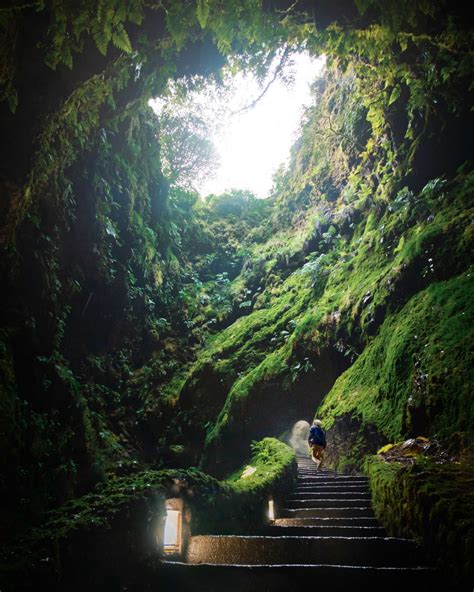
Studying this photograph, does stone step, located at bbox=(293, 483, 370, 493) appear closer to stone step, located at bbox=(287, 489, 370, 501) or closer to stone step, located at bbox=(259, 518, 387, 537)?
stone step, located at bbox=(287, 489, 370, 501)

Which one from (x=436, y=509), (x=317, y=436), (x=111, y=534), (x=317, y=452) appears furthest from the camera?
(x=317, y=452)

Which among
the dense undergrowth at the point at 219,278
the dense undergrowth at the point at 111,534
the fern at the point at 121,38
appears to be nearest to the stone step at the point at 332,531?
the dense undergrowth at the point at 219,278

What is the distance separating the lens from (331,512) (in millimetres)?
5246

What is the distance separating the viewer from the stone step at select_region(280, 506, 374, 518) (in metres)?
5.08

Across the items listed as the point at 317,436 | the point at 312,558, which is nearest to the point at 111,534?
the point at 312,558

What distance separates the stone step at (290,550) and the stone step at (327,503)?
1.73 m

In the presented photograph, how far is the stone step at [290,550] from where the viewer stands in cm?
368

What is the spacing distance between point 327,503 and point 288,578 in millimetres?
2871

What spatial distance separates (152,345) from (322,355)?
6512 millimetres

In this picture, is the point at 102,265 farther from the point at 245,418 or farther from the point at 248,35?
the point at 248,35

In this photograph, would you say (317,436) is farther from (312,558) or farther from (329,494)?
(312,558)

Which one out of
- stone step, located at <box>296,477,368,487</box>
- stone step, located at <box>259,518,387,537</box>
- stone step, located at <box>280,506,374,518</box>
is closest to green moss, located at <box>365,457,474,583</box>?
stone step, located at <box>259,518,387,537</box>

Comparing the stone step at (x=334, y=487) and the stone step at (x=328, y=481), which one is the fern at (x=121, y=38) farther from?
the stone step at (x=328, y=481)

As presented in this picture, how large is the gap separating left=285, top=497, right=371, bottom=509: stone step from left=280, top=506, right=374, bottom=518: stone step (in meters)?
0.08
